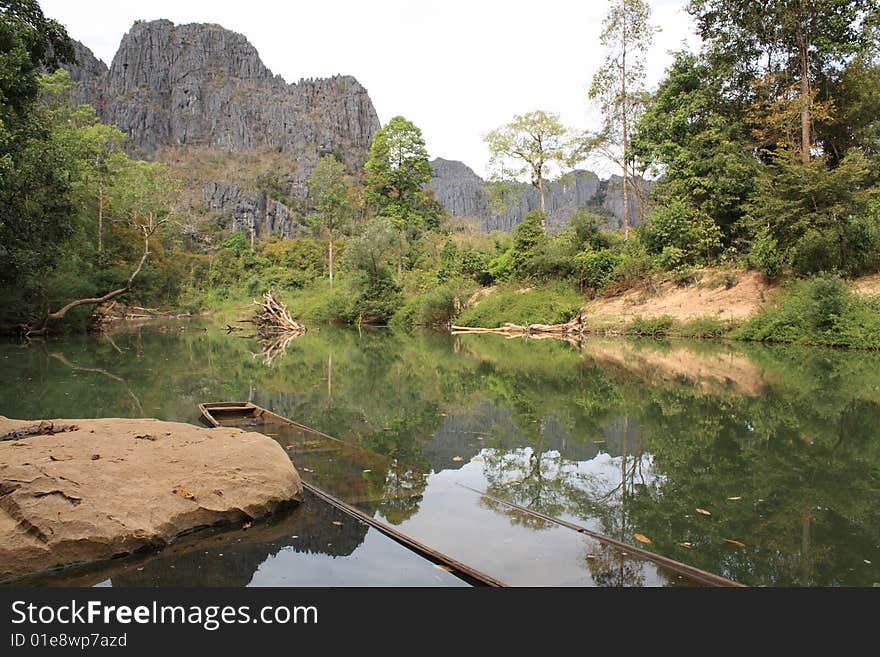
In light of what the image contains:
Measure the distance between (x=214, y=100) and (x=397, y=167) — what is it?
76.8 m

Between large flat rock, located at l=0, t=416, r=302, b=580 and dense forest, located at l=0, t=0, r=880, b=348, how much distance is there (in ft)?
37.2

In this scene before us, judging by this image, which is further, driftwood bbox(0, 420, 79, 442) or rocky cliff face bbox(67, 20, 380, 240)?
rocky cliff face bbox(67, 20, 380, 240)

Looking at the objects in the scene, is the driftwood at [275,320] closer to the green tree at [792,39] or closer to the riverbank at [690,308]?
the riverbank at [690,308]

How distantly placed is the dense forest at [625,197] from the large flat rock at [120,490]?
11346 millimetres

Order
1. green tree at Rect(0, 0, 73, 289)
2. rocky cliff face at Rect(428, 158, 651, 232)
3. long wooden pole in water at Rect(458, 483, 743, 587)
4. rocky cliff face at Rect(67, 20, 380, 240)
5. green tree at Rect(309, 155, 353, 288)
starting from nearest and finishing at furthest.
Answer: long wooden pole in water at Rect(458, 483, 743, 587)
green tree at Rect(0, 0, 73, 289)
green tree at Rect(309, 155, 353, 288)
rocky cliff face at Rect(428, 158, 651, 232)
rocky cliff face at Rect(67, 20, 380, 240)

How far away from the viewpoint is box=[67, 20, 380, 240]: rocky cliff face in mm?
Answer: 106750

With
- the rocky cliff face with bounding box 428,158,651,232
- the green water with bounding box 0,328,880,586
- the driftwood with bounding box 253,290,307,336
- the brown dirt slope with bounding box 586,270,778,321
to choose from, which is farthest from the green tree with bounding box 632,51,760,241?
the driftwood with bounding box 253,290,307,336

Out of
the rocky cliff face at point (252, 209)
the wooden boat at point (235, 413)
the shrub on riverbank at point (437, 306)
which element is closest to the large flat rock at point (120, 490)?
the wooden boat at point (235, 413)

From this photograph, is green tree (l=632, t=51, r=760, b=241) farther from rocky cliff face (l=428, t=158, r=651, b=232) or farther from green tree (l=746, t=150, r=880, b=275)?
rocky cliff face (l=428, t=158, r=651, b=232)

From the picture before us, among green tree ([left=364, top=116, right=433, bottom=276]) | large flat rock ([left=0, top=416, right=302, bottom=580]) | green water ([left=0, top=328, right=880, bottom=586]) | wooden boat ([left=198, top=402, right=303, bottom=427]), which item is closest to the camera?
large flat rock ([left=0, top=416, right=302, bottom=580])

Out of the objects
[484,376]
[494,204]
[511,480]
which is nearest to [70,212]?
[484,376]

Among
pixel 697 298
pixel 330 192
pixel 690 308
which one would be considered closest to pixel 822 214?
pixel 697 298

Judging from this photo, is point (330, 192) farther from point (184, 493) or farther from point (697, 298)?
point (184, 493)

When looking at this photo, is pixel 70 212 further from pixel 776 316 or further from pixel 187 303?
pixel 187 303
